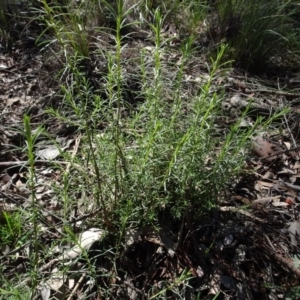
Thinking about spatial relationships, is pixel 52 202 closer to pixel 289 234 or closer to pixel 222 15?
pixel 289 234

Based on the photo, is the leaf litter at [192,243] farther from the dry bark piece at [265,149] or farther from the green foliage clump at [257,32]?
the green foliage clump at [257,32]

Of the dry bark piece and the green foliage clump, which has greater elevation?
the green foliage clump

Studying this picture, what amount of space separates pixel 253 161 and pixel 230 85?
0.77 m

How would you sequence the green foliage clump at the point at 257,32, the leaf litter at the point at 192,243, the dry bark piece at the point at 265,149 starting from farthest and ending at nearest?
the green foliage clump at the point at 257,32 < the dry bark piece at the point at 265,149 < the leaf litter at the point at 192,243

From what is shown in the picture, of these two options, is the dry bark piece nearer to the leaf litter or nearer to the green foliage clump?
the leaf litter

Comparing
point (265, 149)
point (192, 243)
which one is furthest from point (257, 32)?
point (192, 243)

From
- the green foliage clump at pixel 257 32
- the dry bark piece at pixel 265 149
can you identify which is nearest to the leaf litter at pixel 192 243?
the dry bark piece at pixel 265 149

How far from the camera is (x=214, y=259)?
2334 millimetres

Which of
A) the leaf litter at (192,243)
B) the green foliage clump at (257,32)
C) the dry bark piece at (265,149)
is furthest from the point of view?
the green foliage clump at (257,32)

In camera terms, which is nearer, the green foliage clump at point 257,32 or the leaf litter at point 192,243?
the leaf litter at point 192,243

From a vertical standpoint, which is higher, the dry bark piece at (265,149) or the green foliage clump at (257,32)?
the green foliage clump at (257,32)

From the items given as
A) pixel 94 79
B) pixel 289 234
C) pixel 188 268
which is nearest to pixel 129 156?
pixel 188 268

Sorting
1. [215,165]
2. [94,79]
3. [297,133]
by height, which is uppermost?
[215,165]

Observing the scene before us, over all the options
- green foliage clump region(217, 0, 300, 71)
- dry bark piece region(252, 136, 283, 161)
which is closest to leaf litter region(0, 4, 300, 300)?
dry bark piece region(252, 136, 283, 161)
